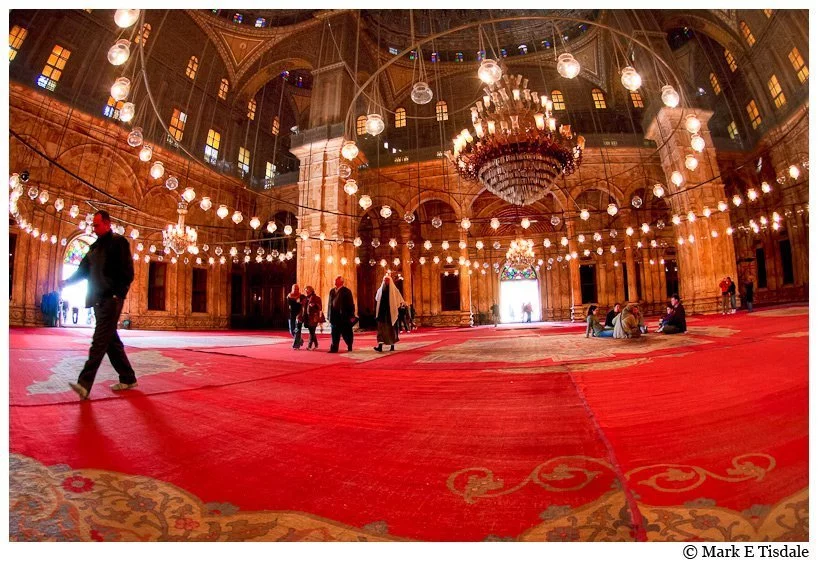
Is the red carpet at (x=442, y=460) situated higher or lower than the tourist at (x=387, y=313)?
lower

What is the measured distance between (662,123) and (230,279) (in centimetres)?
1705

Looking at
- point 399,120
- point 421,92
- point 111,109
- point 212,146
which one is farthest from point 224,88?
point 421,92

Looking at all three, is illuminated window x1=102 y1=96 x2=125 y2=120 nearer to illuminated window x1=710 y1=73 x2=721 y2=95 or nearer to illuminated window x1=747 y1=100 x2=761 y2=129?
illuminated window x1=710 y1=73 x2=721 y2=95

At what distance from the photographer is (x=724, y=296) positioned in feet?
31.4

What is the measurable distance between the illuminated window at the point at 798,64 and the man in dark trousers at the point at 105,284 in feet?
54.0

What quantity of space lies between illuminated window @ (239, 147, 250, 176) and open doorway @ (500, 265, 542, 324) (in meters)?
13.2

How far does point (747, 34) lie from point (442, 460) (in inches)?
689

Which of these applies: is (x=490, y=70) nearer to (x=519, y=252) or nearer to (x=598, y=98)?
(x=519, y=252)

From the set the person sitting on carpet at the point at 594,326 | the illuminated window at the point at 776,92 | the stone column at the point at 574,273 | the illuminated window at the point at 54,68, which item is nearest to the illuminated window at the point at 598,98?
the illuminated window at the point at 776,92

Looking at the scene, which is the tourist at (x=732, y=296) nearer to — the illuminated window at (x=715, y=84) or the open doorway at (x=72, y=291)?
the illuminated window at (x=715, y=84)

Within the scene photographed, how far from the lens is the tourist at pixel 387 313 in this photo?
520 cm

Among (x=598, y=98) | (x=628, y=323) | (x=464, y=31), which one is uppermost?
(x=464, y=31)
